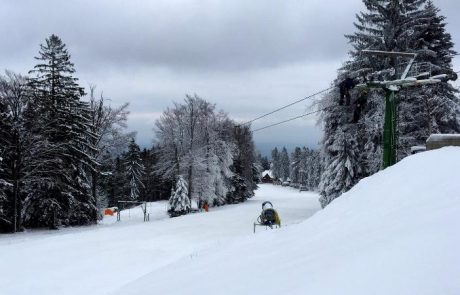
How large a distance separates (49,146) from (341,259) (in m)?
27.2

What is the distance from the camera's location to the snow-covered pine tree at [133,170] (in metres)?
72.4

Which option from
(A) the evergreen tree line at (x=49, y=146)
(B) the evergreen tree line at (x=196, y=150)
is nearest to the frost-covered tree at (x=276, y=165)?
(B) the evergreen tree line at (x=196, y=150)

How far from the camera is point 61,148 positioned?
95.3ft

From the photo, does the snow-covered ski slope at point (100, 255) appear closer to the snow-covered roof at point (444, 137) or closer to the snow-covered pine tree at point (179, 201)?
the snow-covered roof at point (444, 137)

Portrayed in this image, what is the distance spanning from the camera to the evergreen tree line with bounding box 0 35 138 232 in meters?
26.9

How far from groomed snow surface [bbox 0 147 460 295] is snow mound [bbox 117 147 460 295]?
0.7 inches

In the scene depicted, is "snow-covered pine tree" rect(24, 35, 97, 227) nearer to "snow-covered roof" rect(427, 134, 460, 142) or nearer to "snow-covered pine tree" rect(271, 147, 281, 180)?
"snow-covered roof" rect(427, 134, 460, 142)

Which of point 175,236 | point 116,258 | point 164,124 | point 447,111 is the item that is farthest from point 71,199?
point 447,111

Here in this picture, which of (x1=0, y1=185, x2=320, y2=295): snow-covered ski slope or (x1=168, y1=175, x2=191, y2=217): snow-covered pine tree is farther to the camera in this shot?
(x1=168, y1=175, x2=191, y2=217): snow-covered pine tree

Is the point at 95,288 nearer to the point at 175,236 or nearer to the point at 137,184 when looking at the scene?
the point at 175,236

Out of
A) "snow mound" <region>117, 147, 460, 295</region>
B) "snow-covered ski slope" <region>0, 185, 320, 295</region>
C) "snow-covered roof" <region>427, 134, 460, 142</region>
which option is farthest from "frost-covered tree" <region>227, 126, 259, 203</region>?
"snow mound" <region>117, 147, 460, 295</region>

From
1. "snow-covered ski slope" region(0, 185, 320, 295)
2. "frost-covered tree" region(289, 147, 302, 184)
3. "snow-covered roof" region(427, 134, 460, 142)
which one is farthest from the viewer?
"frost-covered tree" region(289, 147, 302, 184)

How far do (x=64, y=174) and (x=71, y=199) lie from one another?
197 cm

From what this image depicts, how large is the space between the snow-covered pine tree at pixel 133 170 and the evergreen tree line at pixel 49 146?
35.6 meters
